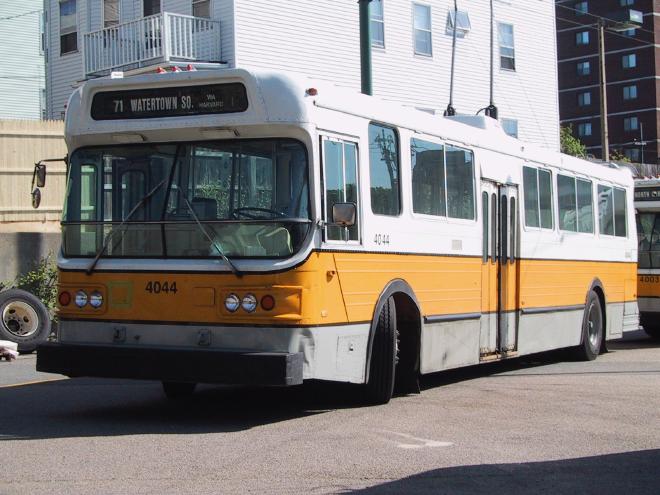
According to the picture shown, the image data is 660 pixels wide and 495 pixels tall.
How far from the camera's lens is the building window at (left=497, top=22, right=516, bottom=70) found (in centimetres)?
3616

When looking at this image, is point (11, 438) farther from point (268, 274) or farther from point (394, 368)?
point (394, 368)

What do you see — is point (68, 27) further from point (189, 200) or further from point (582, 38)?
point (582, 38)

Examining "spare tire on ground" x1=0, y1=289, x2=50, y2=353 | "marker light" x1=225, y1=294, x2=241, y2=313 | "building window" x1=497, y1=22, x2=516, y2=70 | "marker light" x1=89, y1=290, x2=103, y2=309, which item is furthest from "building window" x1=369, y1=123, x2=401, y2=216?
"building window" x1=497, y1=22, x2=516, y2=70

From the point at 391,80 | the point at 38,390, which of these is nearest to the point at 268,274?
the point at 38,390

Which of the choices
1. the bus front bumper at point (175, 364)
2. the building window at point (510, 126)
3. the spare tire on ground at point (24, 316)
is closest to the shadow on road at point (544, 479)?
the bus front bumper at point (175, 364)

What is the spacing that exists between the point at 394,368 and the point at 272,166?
241 cm

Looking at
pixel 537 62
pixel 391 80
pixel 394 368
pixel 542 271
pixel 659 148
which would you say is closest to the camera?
pixel 394 368

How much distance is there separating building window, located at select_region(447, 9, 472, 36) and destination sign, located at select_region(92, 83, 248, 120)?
24.9 metres

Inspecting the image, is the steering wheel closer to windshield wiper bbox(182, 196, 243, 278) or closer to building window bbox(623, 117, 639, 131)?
windshield wiper bbox(182, 196, 243, 278)

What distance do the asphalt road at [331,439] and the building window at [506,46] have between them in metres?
24.0

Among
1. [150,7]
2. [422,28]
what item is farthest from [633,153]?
[150,7]

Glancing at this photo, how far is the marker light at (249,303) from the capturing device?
942cm

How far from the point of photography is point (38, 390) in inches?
486

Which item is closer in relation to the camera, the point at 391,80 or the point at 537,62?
the point at 391,80
